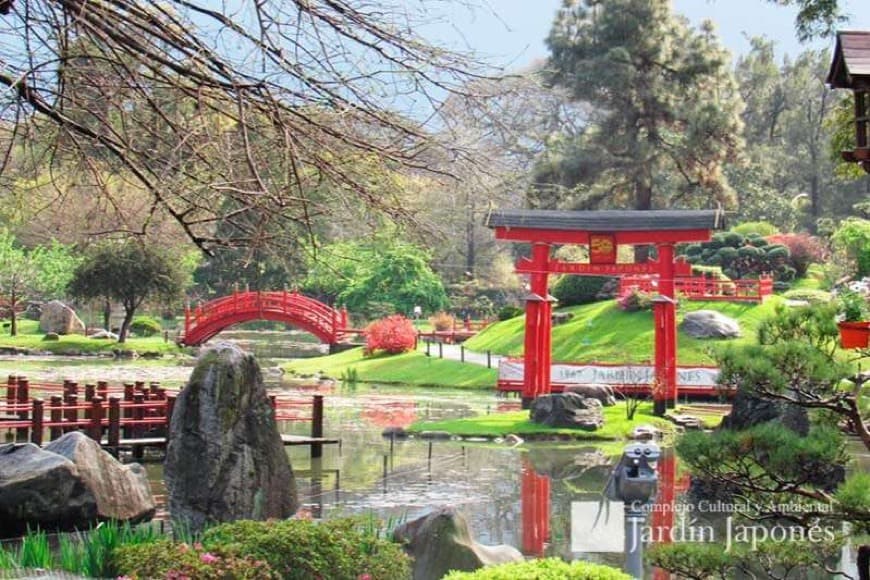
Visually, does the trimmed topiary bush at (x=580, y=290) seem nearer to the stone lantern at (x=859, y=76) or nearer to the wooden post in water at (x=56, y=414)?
the wooden post in water at (x=56, y=414)

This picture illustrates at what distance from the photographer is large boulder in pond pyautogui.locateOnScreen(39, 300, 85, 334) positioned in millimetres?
42500

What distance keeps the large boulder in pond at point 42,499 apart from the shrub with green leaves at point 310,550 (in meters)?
4.36

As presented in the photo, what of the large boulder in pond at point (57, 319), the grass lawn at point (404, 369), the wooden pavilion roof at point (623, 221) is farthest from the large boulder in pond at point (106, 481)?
the large boulder in pond at point (57, 319)

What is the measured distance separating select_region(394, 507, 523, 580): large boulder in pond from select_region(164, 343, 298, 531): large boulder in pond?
2052 mm

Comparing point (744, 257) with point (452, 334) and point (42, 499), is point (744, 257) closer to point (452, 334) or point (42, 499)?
point (452, 334)

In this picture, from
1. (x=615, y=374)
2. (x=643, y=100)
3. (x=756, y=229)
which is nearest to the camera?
(x=615, y=374)

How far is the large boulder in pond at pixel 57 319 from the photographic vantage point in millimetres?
42500

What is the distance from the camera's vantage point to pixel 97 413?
15.2 meters

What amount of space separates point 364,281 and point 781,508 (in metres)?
38.2

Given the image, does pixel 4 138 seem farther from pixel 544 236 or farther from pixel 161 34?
pixel 544 236

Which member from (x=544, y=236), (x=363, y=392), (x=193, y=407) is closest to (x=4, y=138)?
(x=193, y=407)

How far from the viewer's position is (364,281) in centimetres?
4419

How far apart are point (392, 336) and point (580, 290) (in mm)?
5692

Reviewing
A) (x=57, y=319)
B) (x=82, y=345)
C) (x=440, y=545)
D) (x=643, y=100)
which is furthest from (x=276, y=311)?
(x=440, y=545)
